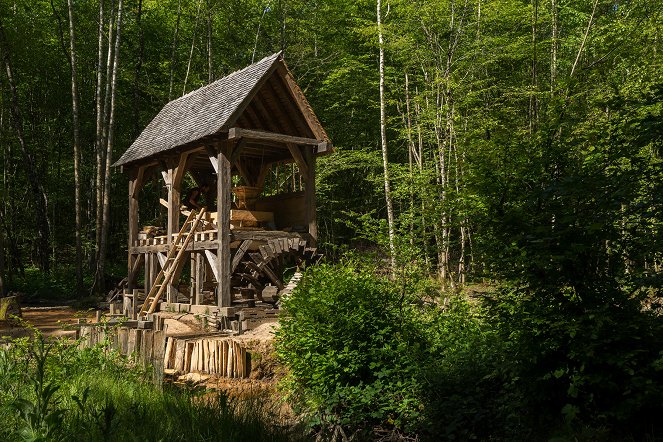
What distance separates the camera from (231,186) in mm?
16047

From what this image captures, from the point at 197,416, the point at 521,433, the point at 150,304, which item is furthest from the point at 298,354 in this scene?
the point at 150,304

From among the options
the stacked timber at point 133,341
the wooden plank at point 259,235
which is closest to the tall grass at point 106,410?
the stacked timber at point 133,341

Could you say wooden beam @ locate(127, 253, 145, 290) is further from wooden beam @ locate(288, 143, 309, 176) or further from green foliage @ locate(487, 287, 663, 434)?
green foliage @ locate(487, 287, 663, 434)

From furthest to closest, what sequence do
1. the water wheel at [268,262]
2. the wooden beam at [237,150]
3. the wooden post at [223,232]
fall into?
the water wheel at [268,262], the wooden beam at [237,150], the wooden post at [223,232]

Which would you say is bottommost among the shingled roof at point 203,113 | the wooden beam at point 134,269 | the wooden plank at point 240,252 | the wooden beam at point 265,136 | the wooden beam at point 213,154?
the wooden beam at point 134,269

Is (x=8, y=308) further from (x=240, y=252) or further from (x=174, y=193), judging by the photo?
(x=240, y=252)

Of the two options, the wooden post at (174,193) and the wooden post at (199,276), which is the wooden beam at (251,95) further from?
the wooden post at (199,276)

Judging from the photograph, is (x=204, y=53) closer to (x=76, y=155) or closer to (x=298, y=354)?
(x=76, y=155)

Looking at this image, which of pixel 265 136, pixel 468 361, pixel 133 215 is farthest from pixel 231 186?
pixel 468 361

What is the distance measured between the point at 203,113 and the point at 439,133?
23.5ft

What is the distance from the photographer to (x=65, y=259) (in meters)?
32.2

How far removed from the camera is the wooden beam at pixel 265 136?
13.6 m

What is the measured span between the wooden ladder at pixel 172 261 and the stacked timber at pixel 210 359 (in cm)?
579

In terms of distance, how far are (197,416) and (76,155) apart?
2107cm
